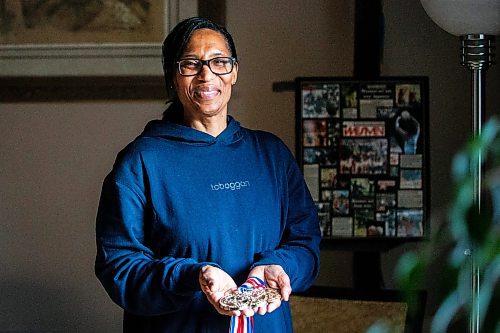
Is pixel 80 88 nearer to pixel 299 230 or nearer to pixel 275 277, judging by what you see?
pixel 299 230

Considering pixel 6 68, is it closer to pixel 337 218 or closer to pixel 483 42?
pixel 337 218

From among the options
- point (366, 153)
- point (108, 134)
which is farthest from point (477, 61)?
point (108, 134)

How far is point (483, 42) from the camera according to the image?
190cm

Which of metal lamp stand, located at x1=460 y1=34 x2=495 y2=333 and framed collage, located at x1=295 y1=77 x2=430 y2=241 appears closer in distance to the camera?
metal lamp stand, located at x1=460 y1=34 x2=495 y2=333

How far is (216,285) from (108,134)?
1449mm

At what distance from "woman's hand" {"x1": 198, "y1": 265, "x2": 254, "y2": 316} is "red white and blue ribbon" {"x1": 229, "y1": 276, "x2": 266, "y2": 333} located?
0.13 feet

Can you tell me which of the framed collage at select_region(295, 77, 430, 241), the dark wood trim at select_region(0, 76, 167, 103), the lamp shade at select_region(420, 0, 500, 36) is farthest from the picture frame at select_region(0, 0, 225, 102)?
the lamp shade at select_region(420, 0, 500, 36)

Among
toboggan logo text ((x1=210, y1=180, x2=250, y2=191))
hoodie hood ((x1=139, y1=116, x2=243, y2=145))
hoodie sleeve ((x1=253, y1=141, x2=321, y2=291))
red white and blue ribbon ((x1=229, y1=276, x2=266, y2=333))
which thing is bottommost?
red white and blue ribbon ((x1=229, y1=276, x2=266, y2=333))

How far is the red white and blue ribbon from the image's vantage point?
4.33 feet

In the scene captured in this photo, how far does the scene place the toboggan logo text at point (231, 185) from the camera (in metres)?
1.43

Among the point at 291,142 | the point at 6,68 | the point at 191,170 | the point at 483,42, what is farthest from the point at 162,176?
the point at 6,68

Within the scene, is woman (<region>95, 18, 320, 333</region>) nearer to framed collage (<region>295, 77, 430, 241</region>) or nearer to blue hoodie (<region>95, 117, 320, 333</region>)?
blue hoodie (<region>95, 117, 320, 333</region>)

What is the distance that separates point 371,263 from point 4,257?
1221 millimetres

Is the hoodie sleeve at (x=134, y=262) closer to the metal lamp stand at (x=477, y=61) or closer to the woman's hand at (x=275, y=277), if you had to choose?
the woman's hand at (x=275, y=277)
